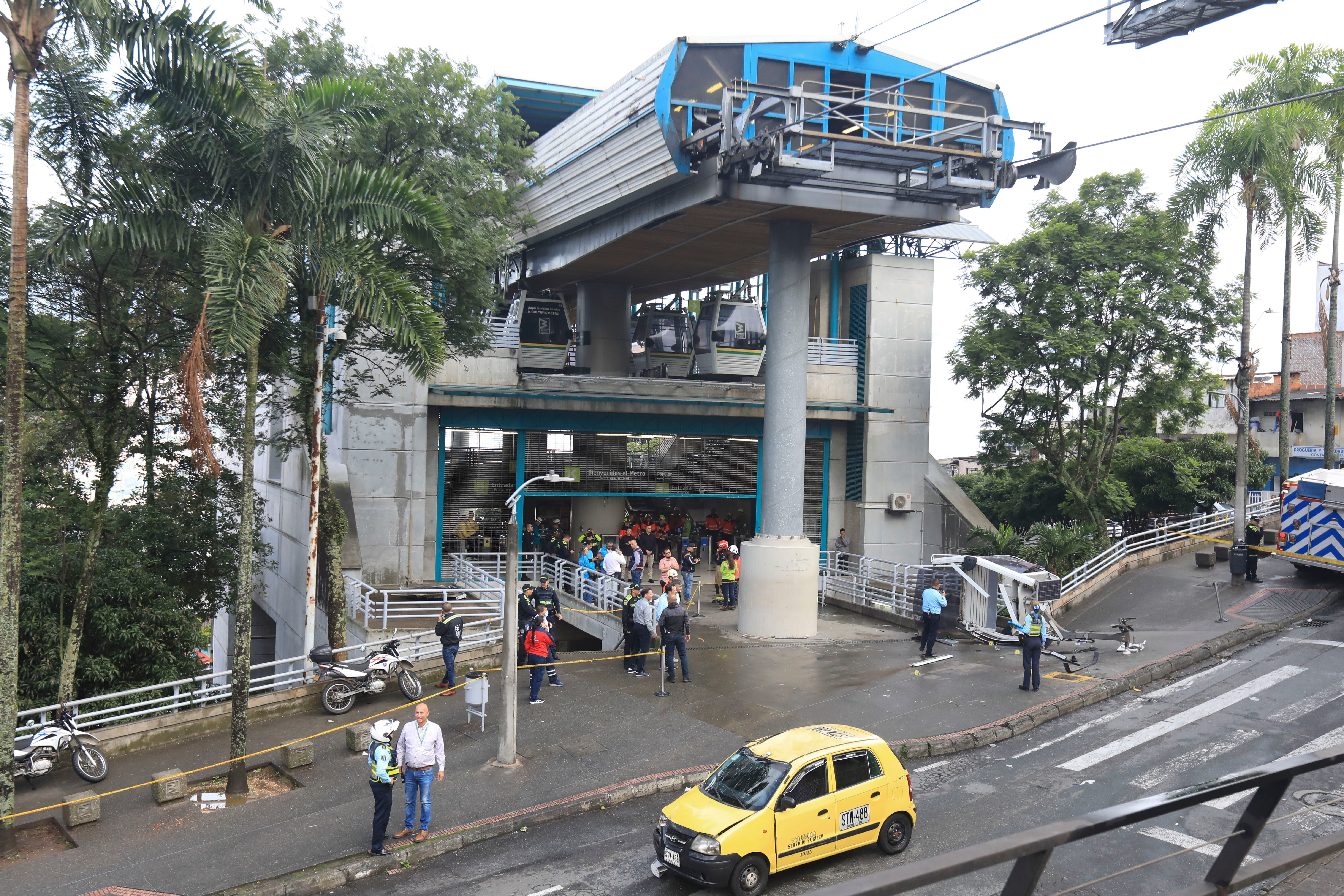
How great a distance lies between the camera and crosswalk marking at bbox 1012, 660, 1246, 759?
1493cm

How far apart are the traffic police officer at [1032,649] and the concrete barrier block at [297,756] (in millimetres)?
11844

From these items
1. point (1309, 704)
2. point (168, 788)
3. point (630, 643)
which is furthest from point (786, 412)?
point (168, 788)

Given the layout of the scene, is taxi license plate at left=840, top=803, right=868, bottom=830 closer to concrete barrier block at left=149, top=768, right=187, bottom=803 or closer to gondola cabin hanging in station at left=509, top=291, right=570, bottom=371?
concrete barrier block at left=149, top=768, right=187, bottom=803

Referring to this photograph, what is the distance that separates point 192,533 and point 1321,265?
4011 cm

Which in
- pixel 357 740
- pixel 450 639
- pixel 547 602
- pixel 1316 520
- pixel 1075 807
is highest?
pixel 1316 520

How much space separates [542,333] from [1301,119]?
23059 mm

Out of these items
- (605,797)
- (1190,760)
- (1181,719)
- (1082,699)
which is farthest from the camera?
(1082,699)

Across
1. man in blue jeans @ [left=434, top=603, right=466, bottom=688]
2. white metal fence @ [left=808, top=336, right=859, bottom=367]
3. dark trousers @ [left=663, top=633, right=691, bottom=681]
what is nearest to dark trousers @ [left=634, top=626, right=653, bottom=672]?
dark trousers @ [left=663, top=633, right=691, bottom=681]

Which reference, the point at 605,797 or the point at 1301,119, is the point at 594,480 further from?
the point at 1301,119

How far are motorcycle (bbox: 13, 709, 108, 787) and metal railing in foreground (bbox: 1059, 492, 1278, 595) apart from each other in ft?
58.1

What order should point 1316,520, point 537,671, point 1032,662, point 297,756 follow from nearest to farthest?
point 297,756 < point 537,671 < point 1032,662 < point 1316,520

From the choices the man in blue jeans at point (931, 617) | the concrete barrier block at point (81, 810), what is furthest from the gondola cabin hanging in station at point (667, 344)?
the concrete barrier block at point (81, 810)

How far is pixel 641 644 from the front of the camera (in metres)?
19.6

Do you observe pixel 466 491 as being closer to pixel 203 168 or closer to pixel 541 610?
pixel 541 610
